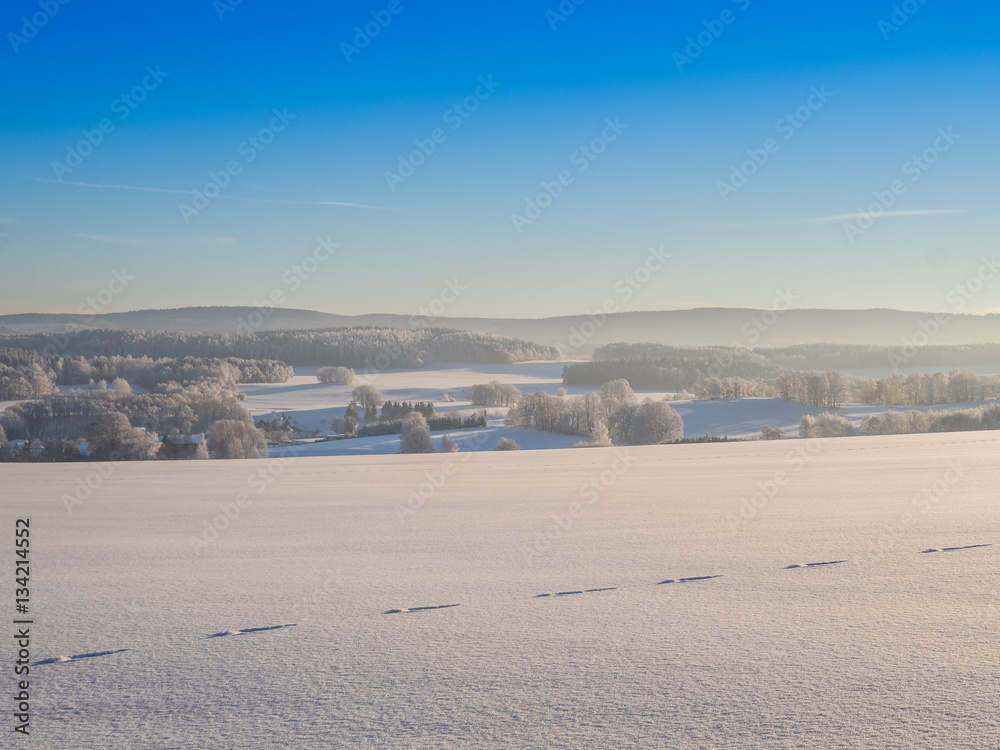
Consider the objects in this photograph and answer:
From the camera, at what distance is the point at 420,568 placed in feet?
19.8

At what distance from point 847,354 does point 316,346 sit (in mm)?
96245

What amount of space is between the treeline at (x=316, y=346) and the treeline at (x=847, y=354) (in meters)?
34.3

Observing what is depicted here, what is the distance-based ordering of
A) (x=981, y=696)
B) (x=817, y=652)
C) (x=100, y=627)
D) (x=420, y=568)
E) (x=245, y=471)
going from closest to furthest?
(x=981, y=696) < (x=817, y=652) < (x=100, y=627) < (x=420, y=568) < (x=245, y=471)

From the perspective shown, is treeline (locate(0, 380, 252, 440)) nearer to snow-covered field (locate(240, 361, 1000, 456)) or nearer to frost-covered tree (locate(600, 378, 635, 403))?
snow-covered field (locate(240, 361, 1000, 456))

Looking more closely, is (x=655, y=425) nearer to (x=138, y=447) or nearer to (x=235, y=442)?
(x=235, y=442)

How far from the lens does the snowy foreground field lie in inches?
134

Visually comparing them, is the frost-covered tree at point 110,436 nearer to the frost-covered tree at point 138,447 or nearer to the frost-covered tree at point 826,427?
the frost-covered tree at point 138,447

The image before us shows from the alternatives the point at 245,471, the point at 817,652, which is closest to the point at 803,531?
the point at 817,652

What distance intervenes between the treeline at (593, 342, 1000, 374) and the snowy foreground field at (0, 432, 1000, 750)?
85.9 metres

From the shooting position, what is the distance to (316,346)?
138m

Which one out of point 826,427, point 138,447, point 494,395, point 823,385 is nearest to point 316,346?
point 494,395

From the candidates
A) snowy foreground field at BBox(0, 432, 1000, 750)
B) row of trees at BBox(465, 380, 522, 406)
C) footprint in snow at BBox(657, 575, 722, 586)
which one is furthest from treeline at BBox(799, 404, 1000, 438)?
row of trees at BBox(465, 380, 522, 406)

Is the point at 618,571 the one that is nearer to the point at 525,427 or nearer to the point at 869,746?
the point at 869,746

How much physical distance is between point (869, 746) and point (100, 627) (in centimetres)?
471
